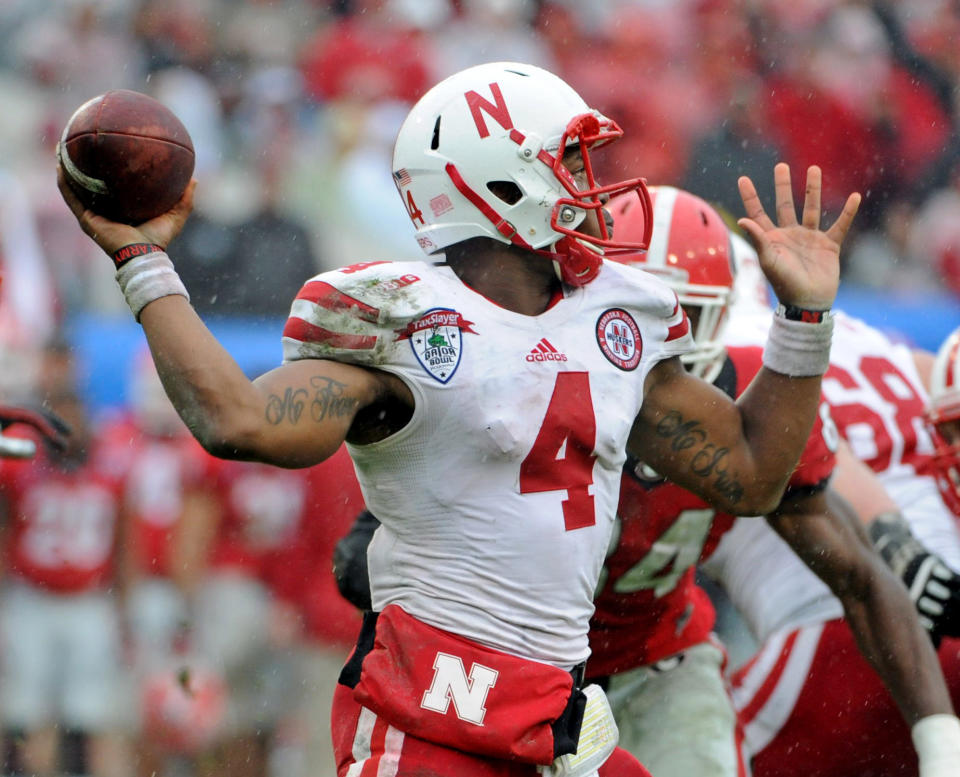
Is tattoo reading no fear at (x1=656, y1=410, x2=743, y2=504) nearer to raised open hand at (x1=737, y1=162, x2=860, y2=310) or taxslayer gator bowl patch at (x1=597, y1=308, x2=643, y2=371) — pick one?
taxslayer gator bowl patch at (x1=597, y1=308, x2=643, y2=371)

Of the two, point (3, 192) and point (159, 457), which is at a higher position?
point (3, 192)

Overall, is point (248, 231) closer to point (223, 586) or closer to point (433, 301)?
point (223, 586)

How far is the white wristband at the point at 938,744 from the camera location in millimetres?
3137

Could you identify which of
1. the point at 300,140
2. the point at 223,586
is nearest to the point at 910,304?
the point at 300,140

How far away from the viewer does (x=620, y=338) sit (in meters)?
2.67

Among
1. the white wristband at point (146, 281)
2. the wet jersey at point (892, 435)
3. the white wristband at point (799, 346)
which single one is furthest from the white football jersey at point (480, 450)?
the wet jersey at point (892, 435)

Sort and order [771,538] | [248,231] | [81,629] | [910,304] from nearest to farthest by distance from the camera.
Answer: [771,538], [81,629], [248,231], [910,304]

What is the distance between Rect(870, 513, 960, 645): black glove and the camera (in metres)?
3.72

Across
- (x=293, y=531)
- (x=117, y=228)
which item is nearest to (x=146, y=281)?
(x=117, y=228)

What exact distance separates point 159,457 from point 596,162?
3.26 meters

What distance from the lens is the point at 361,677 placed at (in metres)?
2.50

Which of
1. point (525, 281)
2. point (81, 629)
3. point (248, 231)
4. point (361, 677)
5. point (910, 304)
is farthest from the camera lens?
point (910, 304)

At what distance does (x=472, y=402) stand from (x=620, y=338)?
1.20ft

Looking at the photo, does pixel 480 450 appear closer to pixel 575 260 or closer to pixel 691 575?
pixel 575 260
